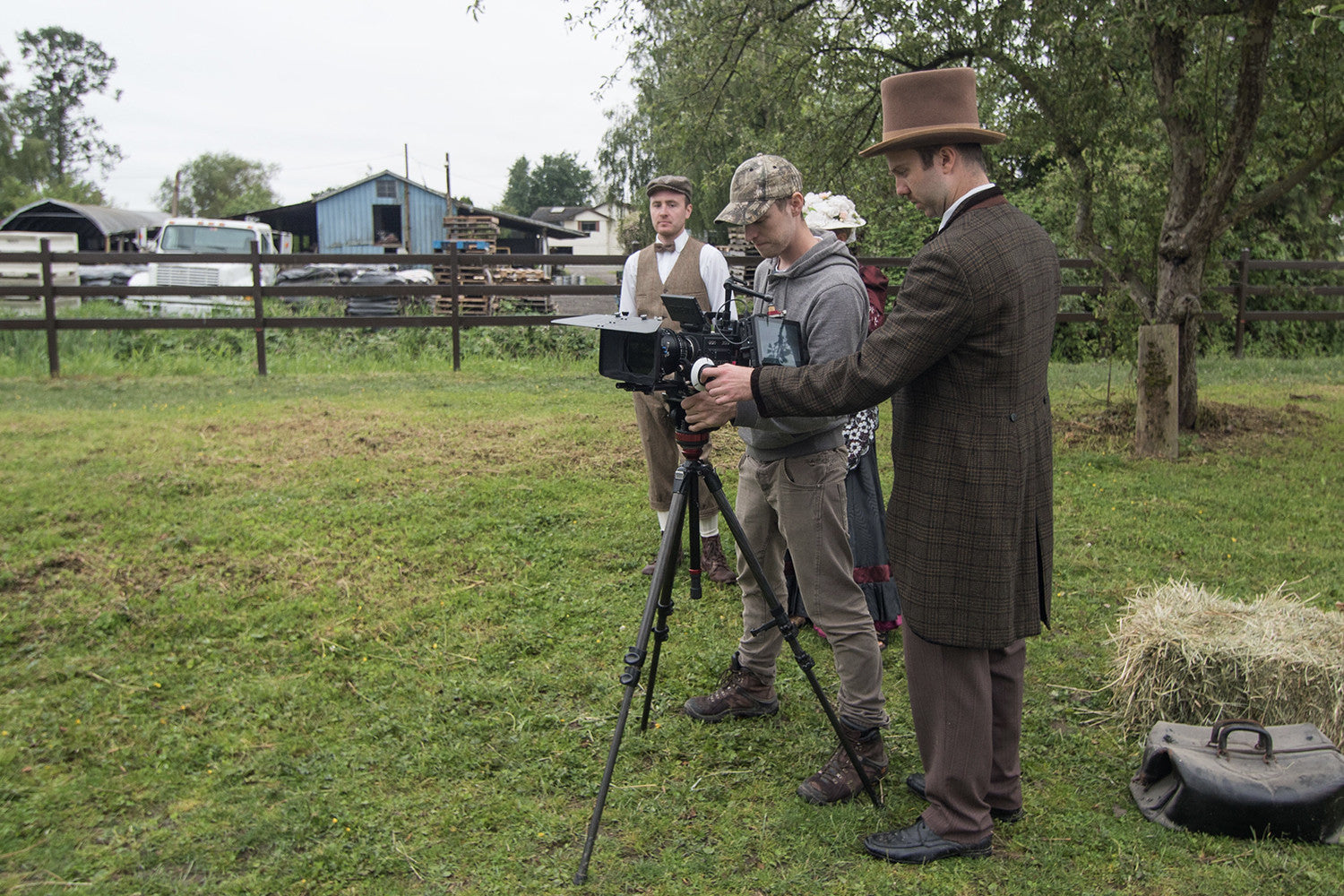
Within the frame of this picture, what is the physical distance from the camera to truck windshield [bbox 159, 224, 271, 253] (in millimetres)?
19562

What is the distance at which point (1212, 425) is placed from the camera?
9023 mm

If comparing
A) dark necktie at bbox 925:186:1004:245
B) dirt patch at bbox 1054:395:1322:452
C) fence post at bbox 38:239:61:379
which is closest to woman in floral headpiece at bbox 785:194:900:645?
dark necktie at bbox 925:186:1004:245

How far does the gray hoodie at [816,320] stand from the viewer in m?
3.17

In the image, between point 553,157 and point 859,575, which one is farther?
point 553,157

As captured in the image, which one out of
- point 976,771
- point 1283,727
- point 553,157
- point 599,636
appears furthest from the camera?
point 553,157

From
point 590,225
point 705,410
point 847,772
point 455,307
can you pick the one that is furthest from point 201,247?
point 590,225

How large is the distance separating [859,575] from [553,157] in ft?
265

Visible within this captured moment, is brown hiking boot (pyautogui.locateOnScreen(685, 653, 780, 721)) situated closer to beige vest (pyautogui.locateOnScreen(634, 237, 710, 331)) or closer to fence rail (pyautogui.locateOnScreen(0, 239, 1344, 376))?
beige vest (pyautogui.locateOnScreen(634, 237, 710, 331))

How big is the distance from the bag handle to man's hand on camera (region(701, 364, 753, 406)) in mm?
1774

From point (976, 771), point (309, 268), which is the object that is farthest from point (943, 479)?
point (309, 268)

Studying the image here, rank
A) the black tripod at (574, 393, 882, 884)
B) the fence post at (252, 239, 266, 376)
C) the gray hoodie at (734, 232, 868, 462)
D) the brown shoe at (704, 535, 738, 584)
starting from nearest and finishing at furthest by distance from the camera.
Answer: the black tripod at (574, 393, 882, 884), the gray hoodie at (734, 232, 868, 462), the brown shoe at (704, 535, 738, 584), the fence post at (252, 239, 266, 376)

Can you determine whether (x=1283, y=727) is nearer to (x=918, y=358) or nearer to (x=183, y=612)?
(x=918, y=358)

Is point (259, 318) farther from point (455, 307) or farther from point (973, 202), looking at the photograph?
point (973, 202)

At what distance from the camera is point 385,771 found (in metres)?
3.49
